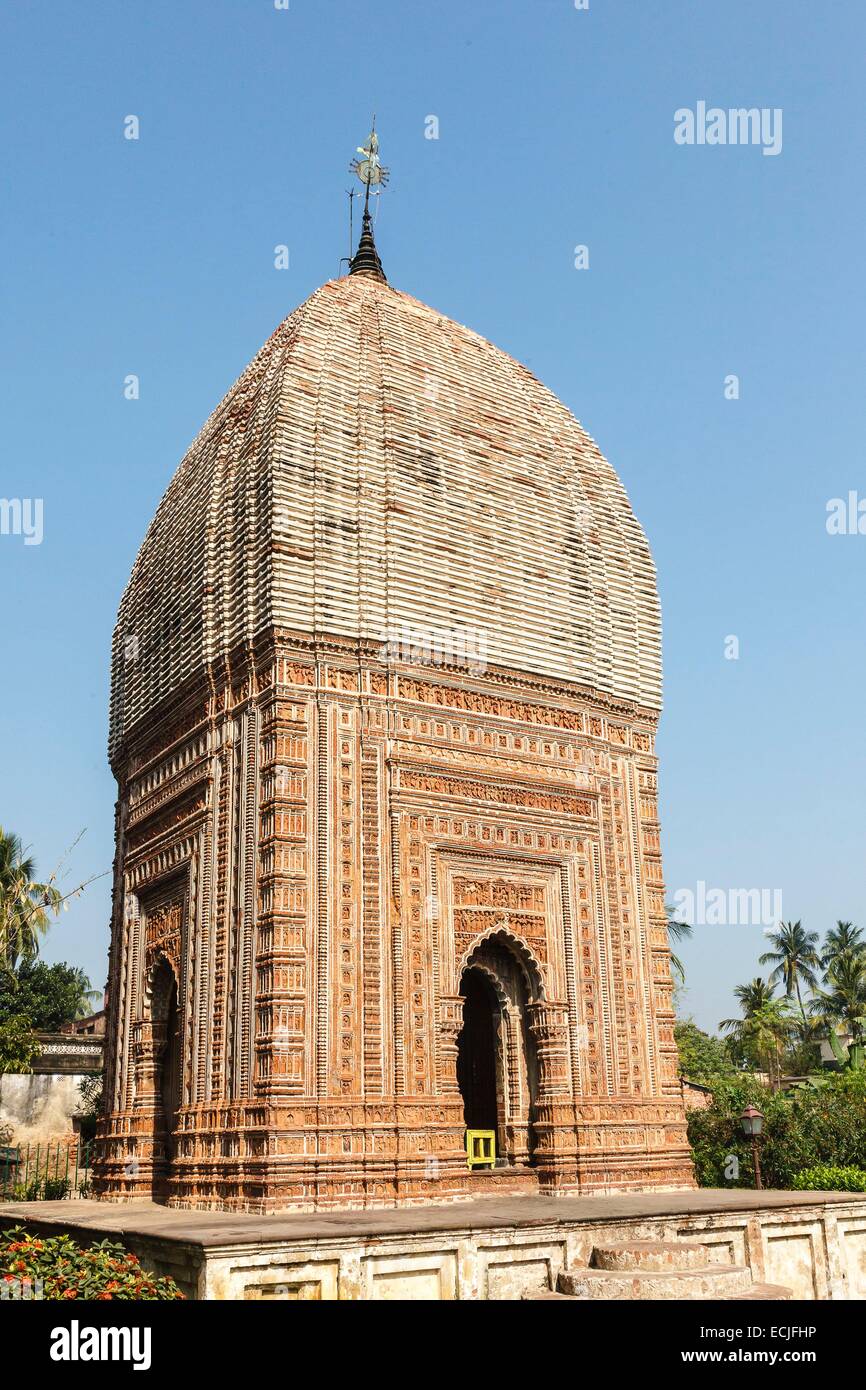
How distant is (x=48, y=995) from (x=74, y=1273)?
139ft

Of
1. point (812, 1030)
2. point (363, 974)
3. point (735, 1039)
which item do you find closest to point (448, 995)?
point (363, 974)

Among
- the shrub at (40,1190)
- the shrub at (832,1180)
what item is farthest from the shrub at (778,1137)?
the shrub at (40,1190)

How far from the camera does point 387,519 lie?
17.0 meters

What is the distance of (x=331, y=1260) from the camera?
35.3ft

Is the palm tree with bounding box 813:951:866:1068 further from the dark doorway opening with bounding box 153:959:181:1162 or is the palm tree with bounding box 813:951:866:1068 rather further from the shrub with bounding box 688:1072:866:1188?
the dark doorway opening with bounding box 153:959:181:1162

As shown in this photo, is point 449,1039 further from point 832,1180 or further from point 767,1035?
point 767,1035

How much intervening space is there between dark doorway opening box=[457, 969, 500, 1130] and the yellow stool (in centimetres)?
105

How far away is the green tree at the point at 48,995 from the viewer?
47625 millimetres

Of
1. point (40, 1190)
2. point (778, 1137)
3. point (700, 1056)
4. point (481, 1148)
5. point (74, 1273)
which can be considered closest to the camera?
point (74, 1273)

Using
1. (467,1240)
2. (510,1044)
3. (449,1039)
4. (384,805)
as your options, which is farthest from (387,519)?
(467,1240)

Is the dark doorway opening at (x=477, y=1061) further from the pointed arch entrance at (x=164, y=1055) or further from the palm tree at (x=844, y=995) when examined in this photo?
the palm tree at (x=844, y=995)

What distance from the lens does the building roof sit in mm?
16453

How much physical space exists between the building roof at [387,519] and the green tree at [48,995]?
3065cm
